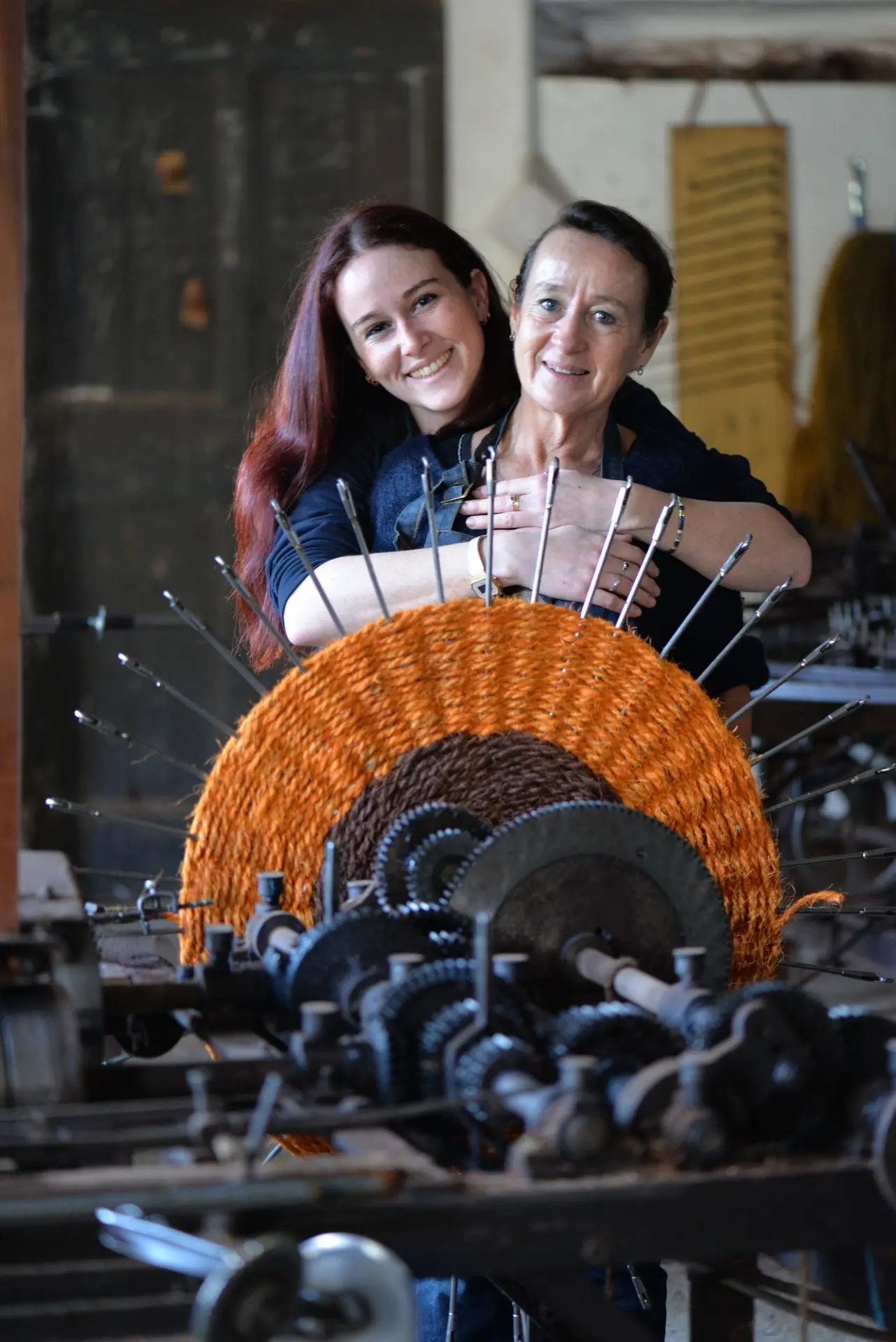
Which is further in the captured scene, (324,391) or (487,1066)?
(324,391)

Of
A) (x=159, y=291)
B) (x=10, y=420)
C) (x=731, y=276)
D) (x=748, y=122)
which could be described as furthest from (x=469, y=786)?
(x=748, y=122)

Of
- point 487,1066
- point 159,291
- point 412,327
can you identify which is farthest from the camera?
point 159,291

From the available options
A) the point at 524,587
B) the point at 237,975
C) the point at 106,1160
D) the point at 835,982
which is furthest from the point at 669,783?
the point at 835,982

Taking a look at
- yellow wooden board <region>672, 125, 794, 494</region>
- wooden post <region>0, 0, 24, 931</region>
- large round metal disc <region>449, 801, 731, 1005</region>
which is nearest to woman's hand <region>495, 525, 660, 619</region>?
large round metal disc <region>449, 801, 731, 1005</region>

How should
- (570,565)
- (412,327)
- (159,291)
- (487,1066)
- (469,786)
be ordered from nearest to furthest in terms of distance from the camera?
1. (487,1066)
2. (469,786)
3. (570,565)
4. (412,327)
5. (159,291)

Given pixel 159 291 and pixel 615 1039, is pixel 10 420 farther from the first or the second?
pixel 159 291

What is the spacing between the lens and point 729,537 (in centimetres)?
156

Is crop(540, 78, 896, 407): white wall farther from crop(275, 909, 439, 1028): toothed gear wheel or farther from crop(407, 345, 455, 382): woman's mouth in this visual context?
crop(275, 909, 439, 1028): toothed gear wheel

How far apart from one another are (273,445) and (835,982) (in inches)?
116

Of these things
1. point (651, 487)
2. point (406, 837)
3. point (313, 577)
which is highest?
point (651, 487)

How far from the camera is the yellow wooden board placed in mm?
4930

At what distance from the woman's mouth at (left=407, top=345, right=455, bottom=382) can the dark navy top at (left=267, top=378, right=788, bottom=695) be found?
0.07 m

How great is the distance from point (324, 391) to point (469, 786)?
0.59 metres

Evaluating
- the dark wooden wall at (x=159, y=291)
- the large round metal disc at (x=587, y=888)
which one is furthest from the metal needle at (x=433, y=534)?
the dark wooden wall at (x=159, y=291)
